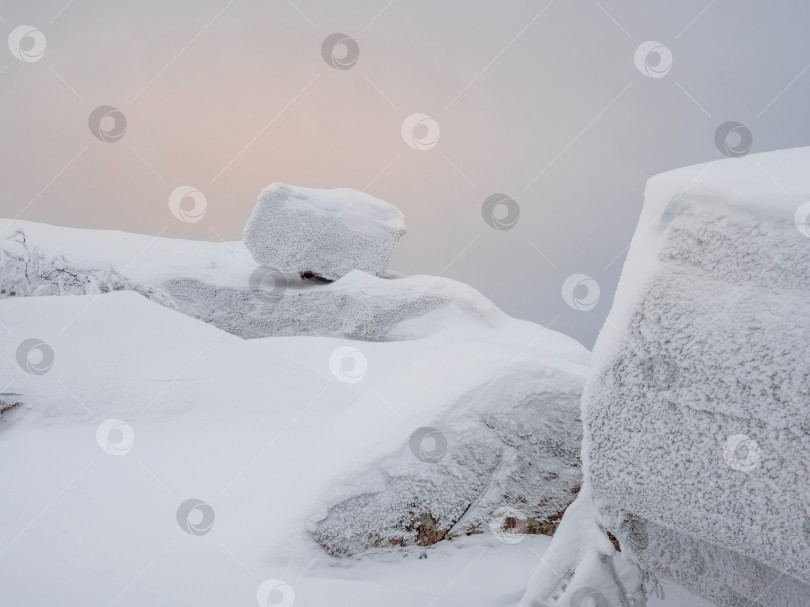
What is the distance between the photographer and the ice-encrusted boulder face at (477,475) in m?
2.26

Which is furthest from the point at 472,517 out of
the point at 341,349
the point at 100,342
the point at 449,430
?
the point at 341,349

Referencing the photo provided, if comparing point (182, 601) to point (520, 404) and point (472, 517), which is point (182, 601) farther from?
point (520, 404)

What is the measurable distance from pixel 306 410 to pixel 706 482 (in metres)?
2.48

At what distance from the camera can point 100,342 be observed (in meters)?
3.52

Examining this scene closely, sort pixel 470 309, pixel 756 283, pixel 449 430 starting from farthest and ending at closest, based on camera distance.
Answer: pixel 470 309, pixel 449 430, pixel 756 283
